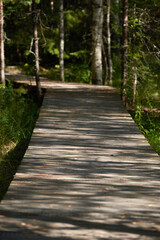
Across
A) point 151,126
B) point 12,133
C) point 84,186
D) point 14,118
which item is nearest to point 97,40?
point 151,126

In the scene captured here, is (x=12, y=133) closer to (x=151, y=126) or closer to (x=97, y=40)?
(x=151, y=126)

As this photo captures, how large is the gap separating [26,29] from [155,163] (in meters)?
16.2

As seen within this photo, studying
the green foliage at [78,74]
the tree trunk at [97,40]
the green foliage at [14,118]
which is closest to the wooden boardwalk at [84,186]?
the green foliage at [14,118]

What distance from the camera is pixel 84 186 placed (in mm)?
4742

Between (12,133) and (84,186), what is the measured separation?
160 inches

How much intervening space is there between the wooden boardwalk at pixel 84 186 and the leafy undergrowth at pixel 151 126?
0.87 metres

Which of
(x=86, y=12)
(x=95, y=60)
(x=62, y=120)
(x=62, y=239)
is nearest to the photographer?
(x=62, y=239)

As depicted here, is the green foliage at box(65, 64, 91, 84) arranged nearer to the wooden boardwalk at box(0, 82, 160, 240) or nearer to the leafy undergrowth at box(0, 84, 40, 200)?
the leafy undergrowth at box(0, 84, 40, 200)

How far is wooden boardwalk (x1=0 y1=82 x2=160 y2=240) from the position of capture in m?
3.61

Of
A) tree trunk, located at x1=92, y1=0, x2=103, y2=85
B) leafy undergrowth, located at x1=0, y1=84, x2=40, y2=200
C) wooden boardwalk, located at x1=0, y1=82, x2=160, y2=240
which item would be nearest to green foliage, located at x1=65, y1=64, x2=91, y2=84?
tree trunk, located at x1=92, y1=0, x2=103, y2=85

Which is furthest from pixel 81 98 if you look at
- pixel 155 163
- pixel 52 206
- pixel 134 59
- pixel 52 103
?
→ pixel 52 206

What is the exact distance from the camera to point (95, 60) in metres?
14.5

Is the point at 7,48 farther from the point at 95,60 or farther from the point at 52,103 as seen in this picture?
the point at 52,103

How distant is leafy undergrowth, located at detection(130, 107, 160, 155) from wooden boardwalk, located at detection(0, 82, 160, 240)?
874 mm
